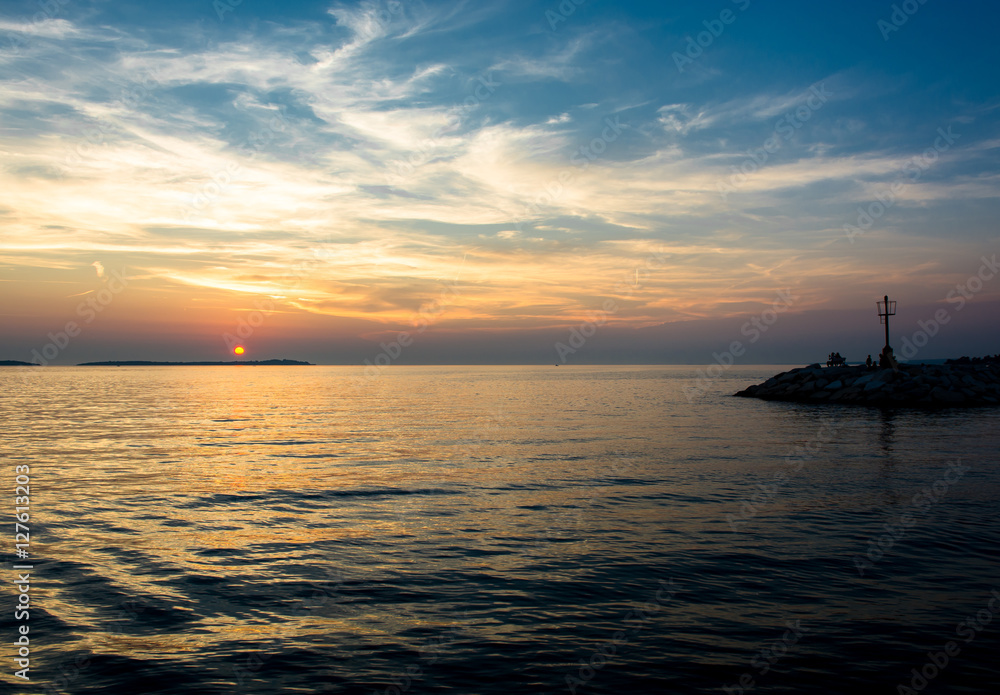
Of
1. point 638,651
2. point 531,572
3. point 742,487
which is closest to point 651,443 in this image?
point 742,487

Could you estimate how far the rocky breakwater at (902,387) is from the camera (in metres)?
62.2

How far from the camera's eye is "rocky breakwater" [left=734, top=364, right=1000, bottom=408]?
62219mm

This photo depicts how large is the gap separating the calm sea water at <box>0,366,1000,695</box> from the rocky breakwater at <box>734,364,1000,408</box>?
4046cm

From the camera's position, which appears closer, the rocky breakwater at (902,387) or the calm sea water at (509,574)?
the calm sea water at (509,574)

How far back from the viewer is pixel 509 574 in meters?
12.8

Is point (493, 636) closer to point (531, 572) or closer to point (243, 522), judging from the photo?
point (531, 572)

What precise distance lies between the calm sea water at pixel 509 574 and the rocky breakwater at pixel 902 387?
40.5 m

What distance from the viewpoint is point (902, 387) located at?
63844 millimetres

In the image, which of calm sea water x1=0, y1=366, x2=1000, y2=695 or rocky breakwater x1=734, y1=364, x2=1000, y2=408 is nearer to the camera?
calm sea water x1=0, y1=366, x2=1000, y2=695

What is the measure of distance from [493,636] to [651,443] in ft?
86.9

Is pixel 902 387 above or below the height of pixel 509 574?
above

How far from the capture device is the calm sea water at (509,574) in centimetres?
875

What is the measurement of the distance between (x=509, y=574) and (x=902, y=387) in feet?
222

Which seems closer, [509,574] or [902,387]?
[509,574]
